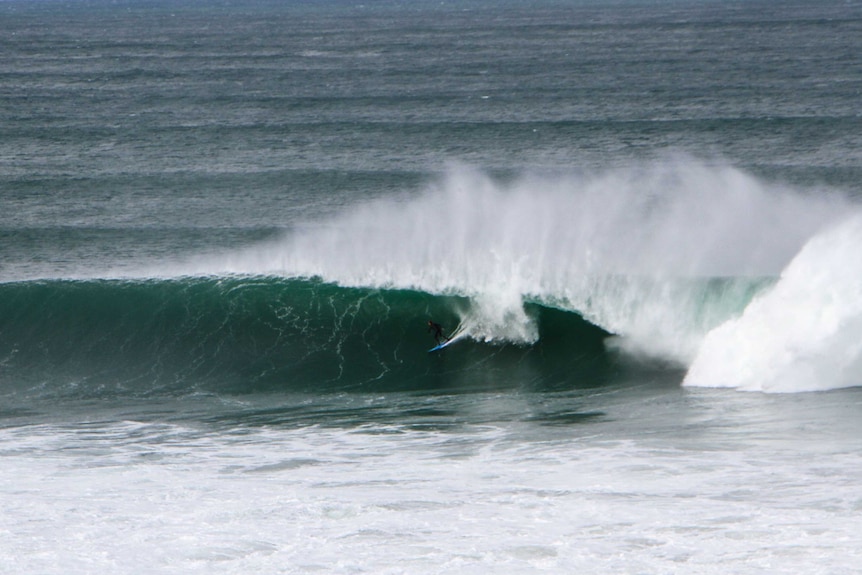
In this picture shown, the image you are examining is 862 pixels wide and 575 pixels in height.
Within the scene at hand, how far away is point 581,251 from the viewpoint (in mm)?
20703

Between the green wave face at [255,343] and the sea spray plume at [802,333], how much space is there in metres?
1.84

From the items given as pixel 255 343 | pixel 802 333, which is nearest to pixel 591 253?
pixel 802 333

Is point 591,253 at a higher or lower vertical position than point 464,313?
higher

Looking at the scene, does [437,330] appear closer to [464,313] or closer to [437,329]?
[437,329]

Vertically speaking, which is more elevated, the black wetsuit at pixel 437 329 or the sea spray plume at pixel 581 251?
the sea spray plume at pixel 581 251

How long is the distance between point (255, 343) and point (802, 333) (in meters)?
8.57

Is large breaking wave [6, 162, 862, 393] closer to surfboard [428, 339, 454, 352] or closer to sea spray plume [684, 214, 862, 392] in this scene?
sea spray plume [684, 214, 862, 392]

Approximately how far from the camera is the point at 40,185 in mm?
36656

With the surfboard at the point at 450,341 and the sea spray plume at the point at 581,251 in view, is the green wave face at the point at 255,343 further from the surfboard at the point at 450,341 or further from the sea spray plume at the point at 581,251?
the sea spray plume at the point at 581,251

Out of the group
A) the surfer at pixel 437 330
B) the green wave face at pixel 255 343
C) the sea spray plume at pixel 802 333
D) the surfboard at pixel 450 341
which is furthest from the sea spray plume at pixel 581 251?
the sea spray plume at pixel 802 333

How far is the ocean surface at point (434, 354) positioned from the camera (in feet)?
34.1

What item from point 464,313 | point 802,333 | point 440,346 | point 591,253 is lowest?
point 802,333

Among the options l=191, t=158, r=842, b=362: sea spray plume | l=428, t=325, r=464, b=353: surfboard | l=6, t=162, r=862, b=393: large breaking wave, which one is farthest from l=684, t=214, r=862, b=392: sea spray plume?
l=428, t=325, r=464, b=353: surfboard

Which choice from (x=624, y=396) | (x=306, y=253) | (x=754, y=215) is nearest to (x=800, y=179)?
(x=754, y=215)
